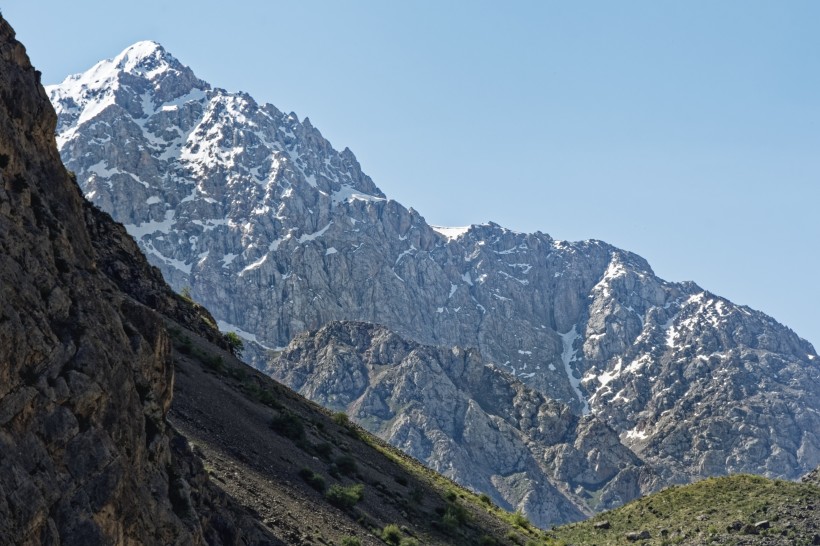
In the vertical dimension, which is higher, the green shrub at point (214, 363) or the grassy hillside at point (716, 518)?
the grassy hillside at point (716, 518)

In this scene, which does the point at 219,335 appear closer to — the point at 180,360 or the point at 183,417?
the point at 180,360

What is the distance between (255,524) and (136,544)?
1258 cm

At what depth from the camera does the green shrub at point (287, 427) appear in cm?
6031

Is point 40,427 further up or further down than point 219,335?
further down

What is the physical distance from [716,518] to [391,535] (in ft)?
211

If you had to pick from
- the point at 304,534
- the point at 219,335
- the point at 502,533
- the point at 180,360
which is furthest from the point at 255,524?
the point at 219,335

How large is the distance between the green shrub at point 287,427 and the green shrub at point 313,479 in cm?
776

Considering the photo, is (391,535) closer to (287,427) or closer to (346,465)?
(346,465)

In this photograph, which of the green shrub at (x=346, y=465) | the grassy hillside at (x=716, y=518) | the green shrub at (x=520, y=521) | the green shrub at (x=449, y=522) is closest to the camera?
the green shrub at (x=346, y=465)

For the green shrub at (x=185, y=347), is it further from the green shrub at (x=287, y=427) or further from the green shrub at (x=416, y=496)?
the green shrub at (x=416, y=496)

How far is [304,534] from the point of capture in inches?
1650

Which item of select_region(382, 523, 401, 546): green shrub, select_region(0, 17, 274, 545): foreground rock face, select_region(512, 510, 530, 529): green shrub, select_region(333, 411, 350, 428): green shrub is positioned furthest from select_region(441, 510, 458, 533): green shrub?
select_region(0, 17, 274, 545): foreground rock face

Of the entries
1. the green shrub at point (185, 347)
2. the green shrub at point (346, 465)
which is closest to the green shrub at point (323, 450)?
the green shrub at point (346, 465)

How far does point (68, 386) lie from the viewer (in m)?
25.0
